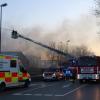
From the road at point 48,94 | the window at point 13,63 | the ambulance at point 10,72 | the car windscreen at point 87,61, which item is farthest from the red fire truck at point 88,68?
the window at point 13,63

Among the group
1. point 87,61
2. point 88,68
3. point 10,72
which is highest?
point 87,61

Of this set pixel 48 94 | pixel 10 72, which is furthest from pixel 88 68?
pixel 48 94

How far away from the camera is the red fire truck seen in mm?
40094

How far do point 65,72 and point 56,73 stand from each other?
6.21m

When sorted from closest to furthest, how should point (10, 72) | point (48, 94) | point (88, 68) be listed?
point (48, 94)
point (10, 72)
point (88, 68)

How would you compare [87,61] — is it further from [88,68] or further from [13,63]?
[13,63]

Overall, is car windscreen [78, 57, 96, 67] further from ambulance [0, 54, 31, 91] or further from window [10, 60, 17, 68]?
window [10, 60, 17, 68]

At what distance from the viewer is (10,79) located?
91.4ft

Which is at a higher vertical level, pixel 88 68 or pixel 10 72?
pixel 88 68

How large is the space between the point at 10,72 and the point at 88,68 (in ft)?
46.2

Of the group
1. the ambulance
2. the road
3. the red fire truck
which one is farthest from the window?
the red fire truck

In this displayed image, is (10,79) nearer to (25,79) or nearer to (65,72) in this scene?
(25,79)

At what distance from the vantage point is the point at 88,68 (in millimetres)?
40156

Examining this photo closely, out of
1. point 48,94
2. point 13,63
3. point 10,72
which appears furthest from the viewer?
point 13,63
